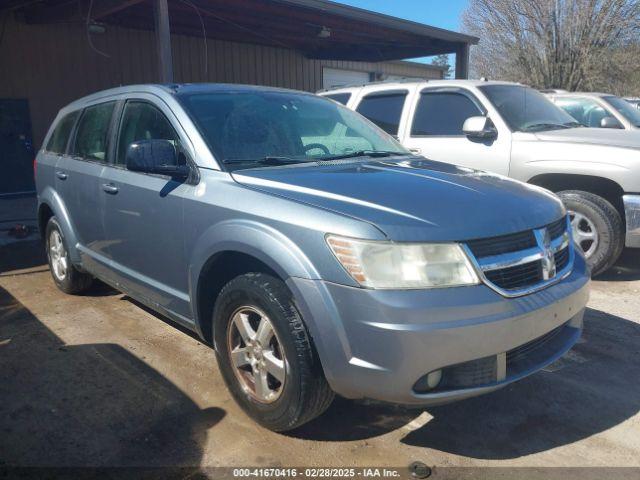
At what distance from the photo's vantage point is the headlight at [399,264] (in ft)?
7.57

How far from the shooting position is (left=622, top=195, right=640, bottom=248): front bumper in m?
4.97

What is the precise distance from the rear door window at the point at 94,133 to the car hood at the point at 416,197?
1692 mm

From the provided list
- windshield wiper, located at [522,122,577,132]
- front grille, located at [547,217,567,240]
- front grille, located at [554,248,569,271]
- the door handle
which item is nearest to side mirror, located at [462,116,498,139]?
windshield wiper, located at [522,122,577,132]

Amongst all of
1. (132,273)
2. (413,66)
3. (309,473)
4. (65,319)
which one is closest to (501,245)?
(309,473)

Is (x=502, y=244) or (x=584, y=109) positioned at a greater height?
(x=584, y=109)

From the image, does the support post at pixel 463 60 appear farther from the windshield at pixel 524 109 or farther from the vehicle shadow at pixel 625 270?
the vehicle shadow at pixel 625 270

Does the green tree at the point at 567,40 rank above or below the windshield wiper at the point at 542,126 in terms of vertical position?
above

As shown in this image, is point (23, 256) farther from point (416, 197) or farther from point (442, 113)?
point (416, 197)

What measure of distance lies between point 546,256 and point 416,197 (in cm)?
69

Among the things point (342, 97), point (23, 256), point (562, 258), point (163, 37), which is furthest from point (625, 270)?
point (23, 256)

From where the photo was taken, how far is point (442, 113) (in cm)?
618

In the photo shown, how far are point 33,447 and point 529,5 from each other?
26393 mm

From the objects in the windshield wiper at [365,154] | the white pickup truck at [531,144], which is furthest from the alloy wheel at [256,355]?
the white pickup truck at [531,144]

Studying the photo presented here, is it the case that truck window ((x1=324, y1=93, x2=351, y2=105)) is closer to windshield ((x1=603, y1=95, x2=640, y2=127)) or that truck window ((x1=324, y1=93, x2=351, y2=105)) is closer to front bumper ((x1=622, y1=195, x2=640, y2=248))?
front bumper ((x1=622, y1=195, x2=640, y2=248))
